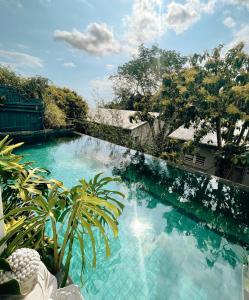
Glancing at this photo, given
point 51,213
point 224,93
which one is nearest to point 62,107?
point 224,93

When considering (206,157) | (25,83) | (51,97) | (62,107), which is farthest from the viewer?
(62,107)

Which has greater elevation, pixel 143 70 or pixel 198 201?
pixel 143 70

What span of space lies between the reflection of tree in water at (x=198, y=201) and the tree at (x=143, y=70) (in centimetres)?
1210

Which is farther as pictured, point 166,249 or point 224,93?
point 224,93

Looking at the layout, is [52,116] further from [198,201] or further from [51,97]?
[198,201]

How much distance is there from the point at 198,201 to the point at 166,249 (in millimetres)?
2819

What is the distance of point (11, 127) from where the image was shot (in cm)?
1291

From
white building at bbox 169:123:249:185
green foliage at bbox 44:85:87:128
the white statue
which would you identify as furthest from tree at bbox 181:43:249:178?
green foliage at bbox 44:85:87:128

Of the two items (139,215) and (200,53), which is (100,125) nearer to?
(200,53)

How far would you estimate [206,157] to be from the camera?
11.1m

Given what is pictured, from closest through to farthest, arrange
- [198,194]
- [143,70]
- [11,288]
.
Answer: [11,288], [198,194], [143,70]

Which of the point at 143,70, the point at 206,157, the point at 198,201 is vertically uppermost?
the point at 143,70

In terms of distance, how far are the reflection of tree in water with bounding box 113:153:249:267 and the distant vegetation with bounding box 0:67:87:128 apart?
31.1ft

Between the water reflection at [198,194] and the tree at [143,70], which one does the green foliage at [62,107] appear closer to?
the tree at [143,70]
